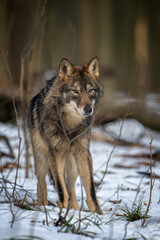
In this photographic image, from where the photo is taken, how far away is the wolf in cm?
393

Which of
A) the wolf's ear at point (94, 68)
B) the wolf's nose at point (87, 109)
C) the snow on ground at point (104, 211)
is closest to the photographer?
the snow on ground at point (104, 211)

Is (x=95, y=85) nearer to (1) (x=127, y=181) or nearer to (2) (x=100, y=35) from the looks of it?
(1) (x=127, y=181)

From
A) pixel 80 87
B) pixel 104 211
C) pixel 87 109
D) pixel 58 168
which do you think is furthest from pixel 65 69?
pixel 104 211

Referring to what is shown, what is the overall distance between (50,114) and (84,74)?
2.23 feet

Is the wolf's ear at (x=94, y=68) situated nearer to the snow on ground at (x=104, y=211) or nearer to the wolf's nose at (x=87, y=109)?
the wolf's nose at (x=87, y=109)

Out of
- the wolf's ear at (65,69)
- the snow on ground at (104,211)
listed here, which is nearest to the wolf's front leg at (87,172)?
the snow on ground at (104,211)

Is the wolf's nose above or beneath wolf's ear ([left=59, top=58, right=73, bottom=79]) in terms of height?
beneath

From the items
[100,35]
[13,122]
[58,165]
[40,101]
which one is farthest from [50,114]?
[100,35]

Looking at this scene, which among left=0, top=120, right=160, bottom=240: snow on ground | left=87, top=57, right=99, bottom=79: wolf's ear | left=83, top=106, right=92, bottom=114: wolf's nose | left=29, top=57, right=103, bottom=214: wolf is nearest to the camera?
left=0, top=120, right=160, bottom=240: snow on ground

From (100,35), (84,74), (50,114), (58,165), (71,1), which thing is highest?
(71,1)

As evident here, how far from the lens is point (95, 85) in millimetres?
4082

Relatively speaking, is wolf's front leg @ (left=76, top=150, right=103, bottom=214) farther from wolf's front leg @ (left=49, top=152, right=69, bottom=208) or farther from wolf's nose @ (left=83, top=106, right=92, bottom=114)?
wolf's nose @ (left=83, top=106, right=92, bottom=114)

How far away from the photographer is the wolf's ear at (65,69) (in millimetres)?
4006

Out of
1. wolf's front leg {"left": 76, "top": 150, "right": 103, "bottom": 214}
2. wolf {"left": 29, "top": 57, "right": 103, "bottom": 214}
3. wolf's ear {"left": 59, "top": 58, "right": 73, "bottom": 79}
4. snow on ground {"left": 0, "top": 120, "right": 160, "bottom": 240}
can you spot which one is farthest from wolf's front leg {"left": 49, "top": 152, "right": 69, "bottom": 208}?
wolf's ear {"left": 59, "top": 58, "right": 73, "bottom": 79}
